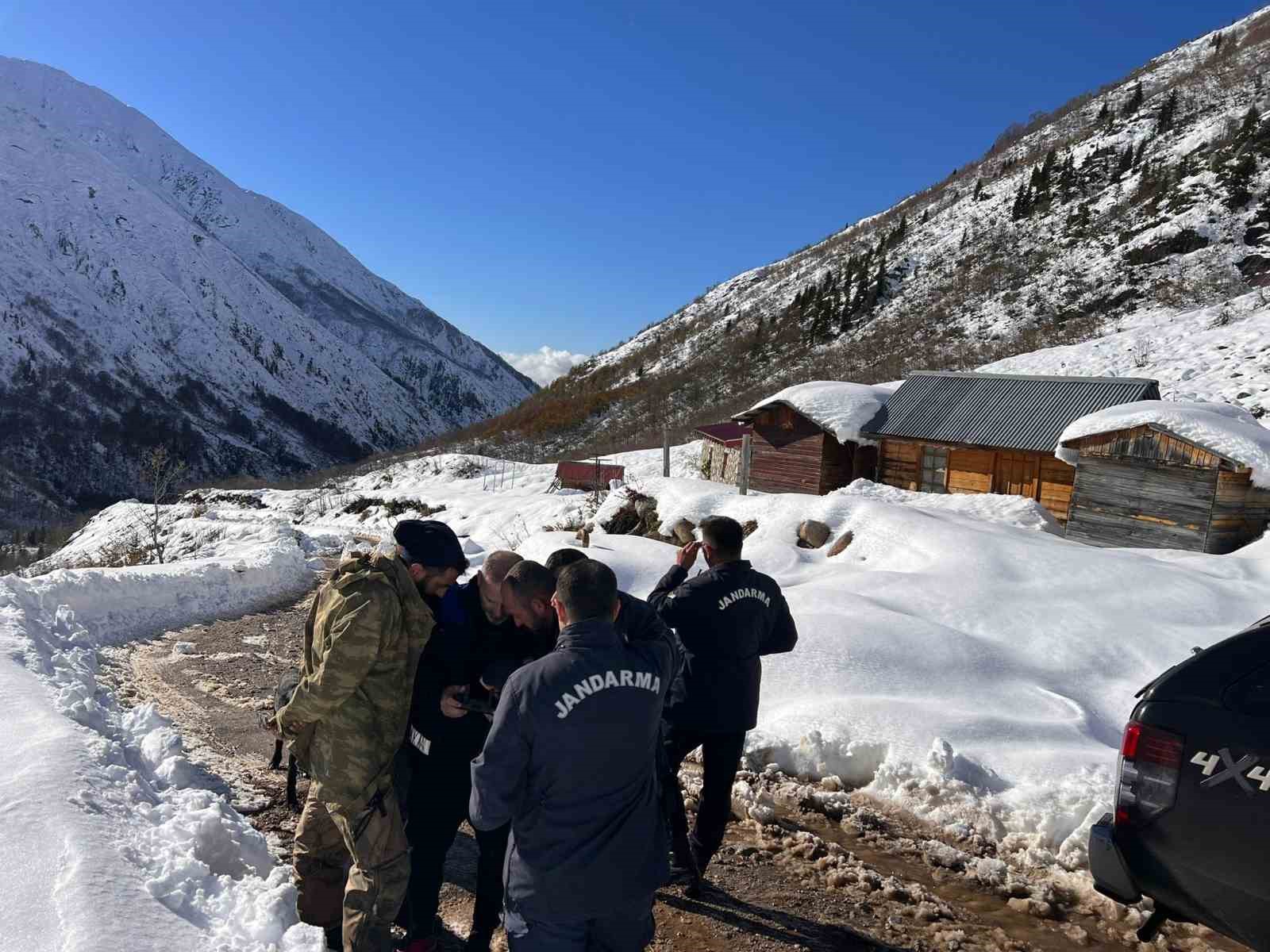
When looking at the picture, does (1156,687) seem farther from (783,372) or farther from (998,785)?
(783,372)

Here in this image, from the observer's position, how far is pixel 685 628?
411cm

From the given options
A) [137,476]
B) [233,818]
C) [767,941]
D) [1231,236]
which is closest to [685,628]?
[767,941]

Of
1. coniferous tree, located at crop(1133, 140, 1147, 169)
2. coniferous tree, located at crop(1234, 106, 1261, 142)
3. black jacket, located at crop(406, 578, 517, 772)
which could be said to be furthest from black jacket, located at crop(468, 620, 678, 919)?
coniferous tree, located at crop(1133, 140, 1147, 169)

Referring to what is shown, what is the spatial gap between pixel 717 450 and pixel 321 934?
28485mm

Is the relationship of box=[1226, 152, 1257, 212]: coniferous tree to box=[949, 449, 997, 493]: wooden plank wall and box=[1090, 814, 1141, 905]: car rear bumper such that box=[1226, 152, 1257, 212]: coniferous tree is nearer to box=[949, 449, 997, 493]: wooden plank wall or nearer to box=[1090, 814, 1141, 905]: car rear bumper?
box=[949, 449, 997, 493]: wooden plank wall

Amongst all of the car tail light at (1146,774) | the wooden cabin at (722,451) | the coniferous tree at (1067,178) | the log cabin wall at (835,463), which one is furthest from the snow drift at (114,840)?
the coniferous tree at (1067,178)

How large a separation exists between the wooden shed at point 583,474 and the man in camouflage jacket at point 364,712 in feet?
79.6

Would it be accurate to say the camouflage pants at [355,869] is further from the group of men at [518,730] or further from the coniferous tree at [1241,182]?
the coniferous tree at [1241,182]

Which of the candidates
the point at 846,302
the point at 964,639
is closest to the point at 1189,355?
the point at 964,639

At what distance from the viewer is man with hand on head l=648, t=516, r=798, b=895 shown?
407cm

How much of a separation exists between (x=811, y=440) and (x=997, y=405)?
16.3ft

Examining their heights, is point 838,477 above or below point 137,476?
above

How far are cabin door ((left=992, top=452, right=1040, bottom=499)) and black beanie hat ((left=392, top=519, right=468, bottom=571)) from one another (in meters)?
17.5

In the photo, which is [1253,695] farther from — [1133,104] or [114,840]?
[1133,104]
